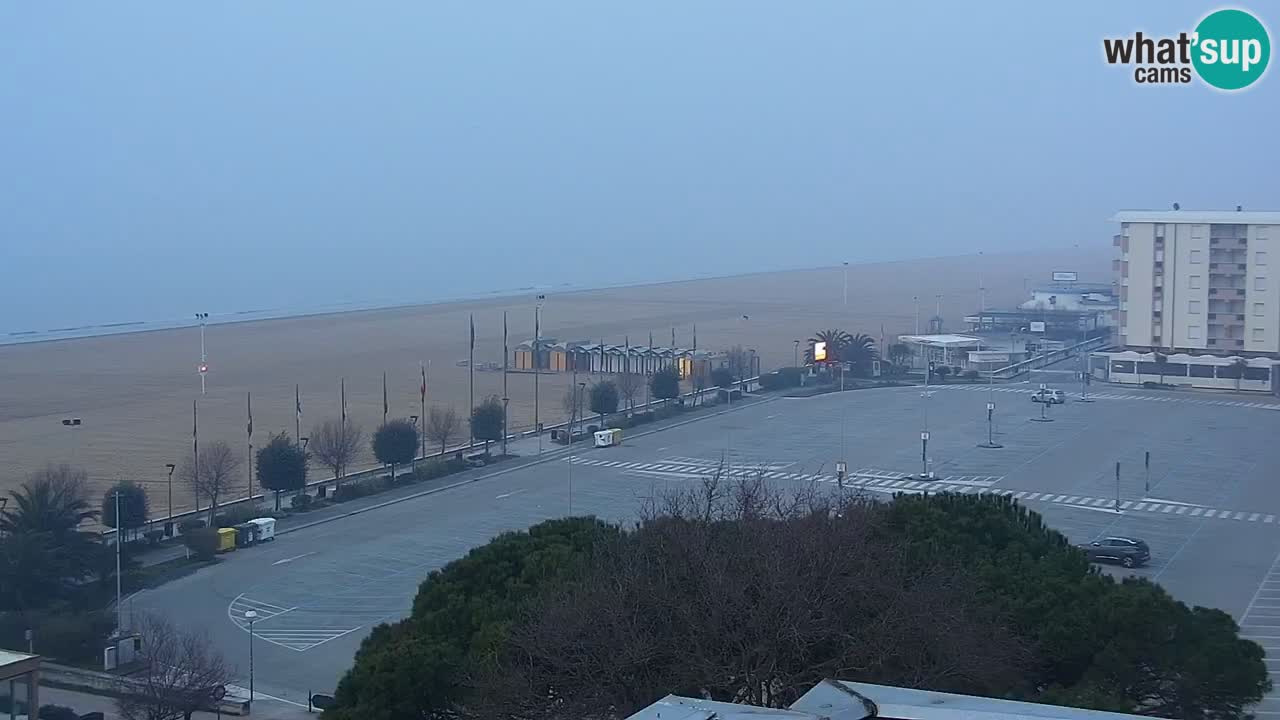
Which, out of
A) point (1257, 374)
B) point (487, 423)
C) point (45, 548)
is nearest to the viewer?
point (45, 548)

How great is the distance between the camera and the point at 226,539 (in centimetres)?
1669

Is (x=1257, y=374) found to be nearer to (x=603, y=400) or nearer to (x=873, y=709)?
(x=603, y=400)

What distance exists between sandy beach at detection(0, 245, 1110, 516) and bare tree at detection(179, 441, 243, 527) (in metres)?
0.45

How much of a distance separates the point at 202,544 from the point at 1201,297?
26815 mm

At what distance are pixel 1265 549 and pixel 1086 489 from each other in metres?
3.97

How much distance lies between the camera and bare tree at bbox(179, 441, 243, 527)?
750 inches

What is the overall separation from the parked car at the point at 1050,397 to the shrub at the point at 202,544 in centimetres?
2027

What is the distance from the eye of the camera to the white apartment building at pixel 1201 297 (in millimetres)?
33875

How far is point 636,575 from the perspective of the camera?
8016mm

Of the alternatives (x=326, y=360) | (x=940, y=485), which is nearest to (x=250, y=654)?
(x=940, y=485)

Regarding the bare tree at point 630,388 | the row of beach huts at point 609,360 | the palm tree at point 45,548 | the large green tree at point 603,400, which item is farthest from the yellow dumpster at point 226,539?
the row of beach huts at point 609,360

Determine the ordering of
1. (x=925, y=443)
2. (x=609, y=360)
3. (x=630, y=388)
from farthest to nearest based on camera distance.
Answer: (x=609, y=360) → (x=630, y=388) → (x=925, y=443)

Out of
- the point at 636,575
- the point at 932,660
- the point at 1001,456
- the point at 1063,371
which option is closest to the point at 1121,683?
the point at 932,660

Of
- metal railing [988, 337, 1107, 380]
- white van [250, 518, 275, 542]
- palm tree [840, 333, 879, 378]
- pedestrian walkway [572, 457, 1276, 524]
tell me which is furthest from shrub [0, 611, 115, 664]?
metal railing [988, 337, 1107, 380]
